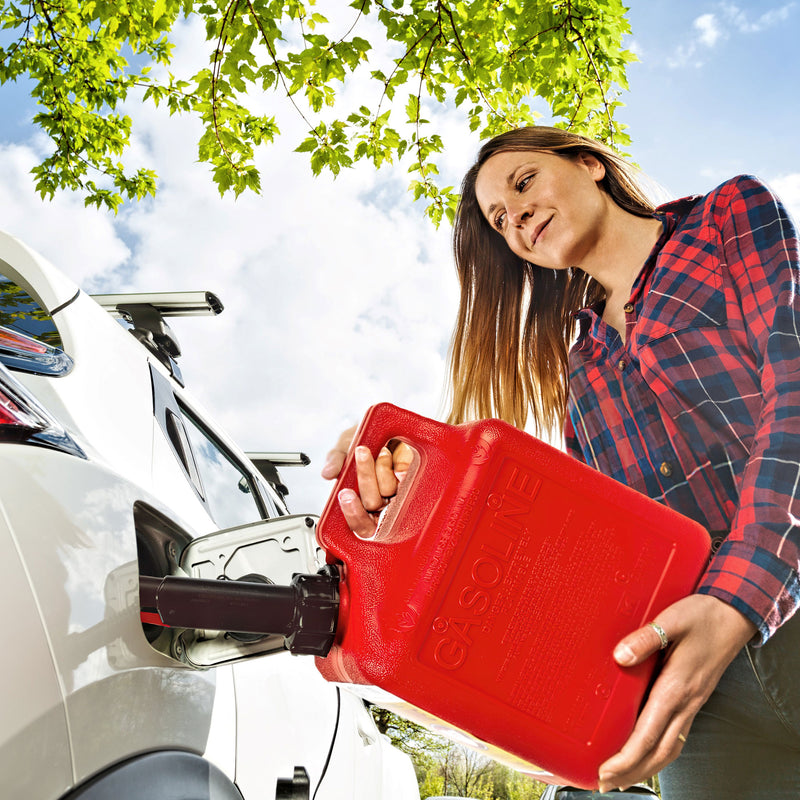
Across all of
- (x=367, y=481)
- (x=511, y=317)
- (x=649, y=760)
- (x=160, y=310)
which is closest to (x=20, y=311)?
(x=160, y=310)

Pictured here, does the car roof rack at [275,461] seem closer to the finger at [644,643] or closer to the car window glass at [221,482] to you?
the car window glass at [221,482]

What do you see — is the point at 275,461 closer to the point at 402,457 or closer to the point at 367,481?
the point at 402,457

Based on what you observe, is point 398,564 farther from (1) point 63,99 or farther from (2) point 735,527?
(1) point 63,99

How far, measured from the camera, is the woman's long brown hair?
1.90 m

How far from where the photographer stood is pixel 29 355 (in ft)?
4.09

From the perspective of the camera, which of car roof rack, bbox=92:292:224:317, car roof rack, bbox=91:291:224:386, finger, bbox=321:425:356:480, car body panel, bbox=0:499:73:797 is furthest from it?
car roof rack, bbox=92:292:224:317

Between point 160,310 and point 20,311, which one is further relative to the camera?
point 160,310

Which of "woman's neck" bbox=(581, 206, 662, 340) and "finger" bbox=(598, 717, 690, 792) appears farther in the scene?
"woman's neck" bbox=(581, 206, 662, 340)

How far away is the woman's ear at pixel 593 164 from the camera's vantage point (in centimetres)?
177

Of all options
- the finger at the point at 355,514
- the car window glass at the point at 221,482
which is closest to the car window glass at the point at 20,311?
the car window glass at the point at 221,482

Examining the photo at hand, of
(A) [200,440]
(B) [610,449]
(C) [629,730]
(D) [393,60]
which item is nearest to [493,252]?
(B) [610,449]

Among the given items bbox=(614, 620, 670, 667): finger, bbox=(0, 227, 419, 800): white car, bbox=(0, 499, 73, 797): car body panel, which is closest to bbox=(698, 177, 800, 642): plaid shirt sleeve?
bbox=(614, 620, 670, 667): finger

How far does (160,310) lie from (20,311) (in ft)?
2.77

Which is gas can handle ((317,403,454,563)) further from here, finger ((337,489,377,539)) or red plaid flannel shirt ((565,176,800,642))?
red plaid flannel shirt ((565,176,800,642))
